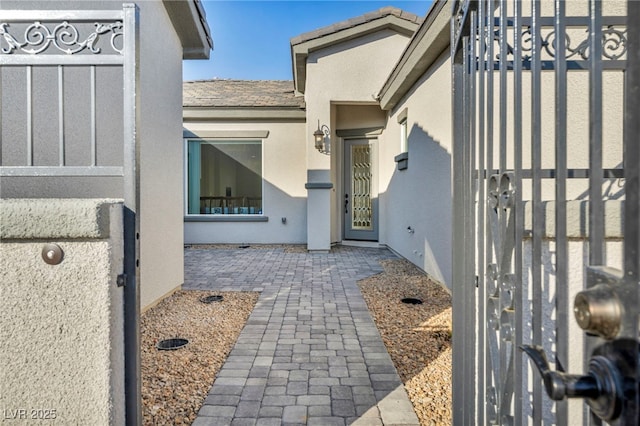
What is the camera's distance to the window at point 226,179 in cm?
1021

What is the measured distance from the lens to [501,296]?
1.28 m

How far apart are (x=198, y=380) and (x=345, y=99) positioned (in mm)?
7521

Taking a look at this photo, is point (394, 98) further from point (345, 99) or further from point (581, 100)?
point (581, 100)

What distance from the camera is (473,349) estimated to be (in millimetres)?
1674

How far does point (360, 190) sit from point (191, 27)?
5925 mm

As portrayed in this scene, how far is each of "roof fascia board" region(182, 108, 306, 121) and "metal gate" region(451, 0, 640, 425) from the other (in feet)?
26.5

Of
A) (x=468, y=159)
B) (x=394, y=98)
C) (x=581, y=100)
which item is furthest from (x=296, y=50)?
(x=468, y=159)

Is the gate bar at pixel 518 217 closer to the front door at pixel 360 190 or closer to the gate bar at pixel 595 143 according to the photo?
the gate bar at pixel 595 143

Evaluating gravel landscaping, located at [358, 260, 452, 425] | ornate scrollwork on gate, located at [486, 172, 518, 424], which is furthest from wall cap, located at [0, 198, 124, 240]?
gravel landscaping, located at [358, 260, 452, 425]

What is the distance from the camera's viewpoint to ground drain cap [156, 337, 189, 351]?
3.36 m

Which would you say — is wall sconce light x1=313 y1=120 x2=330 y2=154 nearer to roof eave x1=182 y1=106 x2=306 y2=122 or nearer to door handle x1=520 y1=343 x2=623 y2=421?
roof eave x1=182 y1=106 x2=306 y2=122

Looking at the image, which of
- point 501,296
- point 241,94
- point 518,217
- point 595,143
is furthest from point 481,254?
point 241,94

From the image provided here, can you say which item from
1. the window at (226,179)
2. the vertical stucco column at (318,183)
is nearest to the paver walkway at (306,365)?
the vertical stucco column at (318,183)

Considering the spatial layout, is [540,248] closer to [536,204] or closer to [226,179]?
[536,204]
